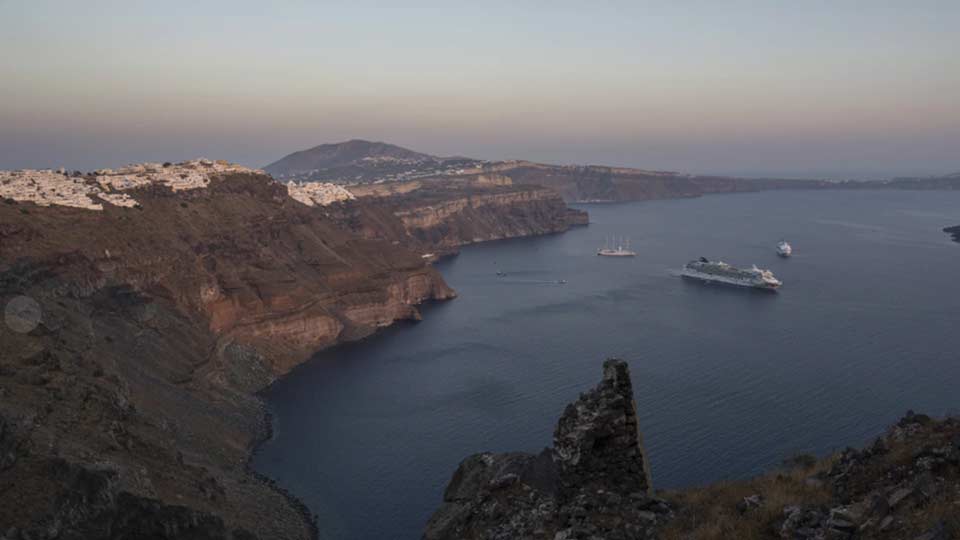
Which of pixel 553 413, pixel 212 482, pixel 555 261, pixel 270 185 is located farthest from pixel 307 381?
pixel 555 261

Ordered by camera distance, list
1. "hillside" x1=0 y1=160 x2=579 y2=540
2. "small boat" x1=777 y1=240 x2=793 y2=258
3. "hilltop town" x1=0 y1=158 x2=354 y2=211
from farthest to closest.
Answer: "small boat" x1=777 y1=240 x2=793 y2=258
"hilltop town" x1=0 y1=158 x2=354 y2=211
"hillside" x1=0 y1=160 x2=579 y2=540

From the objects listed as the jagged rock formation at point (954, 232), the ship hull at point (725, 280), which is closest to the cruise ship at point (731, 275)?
the ship hull at point (725, 280)

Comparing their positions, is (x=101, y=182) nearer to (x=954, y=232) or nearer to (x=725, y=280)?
(x=725, y=280)

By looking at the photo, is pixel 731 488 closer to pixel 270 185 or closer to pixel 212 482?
pixel 212 482

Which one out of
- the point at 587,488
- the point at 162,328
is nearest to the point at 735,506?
the point at 587,488

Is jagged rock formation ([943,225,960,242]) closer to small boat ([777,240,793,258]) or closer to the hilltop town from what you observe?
small boat ([777,240,793,258])

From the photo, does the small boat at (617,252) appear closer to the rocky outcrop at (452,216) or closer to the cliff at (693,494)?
the rocky outcrop at (452,216)

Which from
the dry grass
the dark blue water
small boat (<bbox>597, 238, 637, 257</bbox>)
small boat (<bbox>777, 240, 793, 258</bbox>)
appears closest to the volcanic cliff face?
the dark blue water
